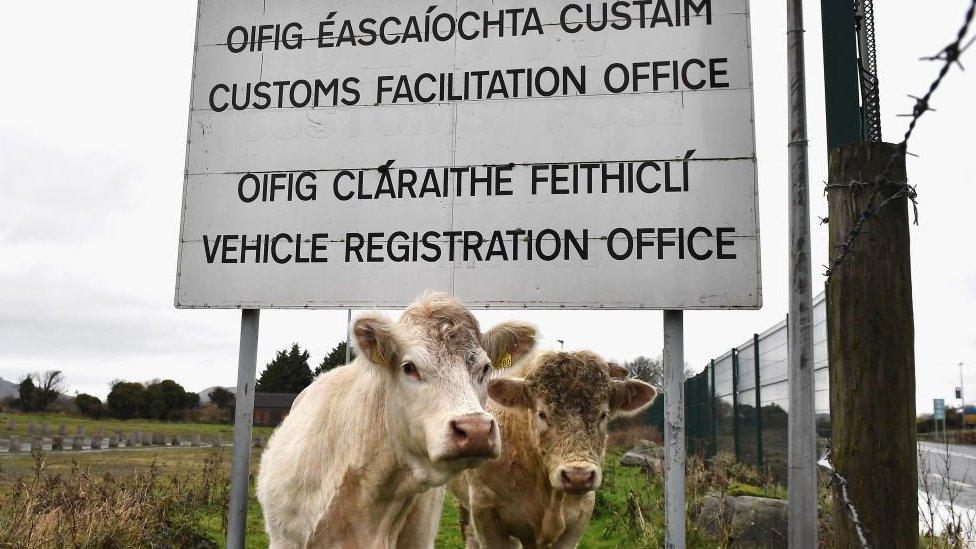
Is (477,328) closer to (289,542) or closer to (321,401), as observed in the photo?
(321,401)

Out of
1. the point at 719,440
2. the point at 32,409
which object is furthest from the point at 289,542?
the point at 32,409

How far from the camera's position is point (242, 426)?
5.29 meters

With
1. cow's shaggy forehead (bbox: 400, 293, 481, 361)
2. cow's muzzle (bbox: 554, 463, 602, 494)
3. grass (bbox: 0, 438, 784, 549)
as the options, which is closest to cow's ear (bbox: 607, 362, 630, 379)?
cow's muzzle (bbox: 554, 463, 602, 494)

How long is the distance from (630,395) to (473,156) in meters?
2.22

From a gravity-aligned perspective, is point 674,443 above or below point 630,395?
below

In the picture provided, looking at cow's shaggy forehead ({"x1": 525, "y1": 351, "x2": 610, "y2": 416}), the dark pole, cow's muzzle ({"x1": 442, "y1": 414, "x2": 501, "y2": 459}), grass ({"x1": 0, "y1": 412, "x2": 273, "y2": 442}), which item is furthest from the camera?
grass ({"x1": 0, "y1": 412, "x2": 273, "y2": 442})

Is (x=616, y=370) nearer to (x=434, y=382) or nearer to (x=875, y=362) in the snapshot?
(x=434, y=382)

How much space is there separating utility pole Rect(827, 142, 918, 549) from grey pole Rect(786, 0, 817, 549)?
1.03 feet

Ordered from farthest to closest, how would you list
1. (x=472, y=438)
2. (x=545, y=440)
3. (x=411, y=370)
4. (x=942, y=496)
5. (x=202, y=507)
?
(x=202, y=507)
(x=942, y=496)
(x=545, y=440)
(x=411, y=370)
(x=472, y=438)

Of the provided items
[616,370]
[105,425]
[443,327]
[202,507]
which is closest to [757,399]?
[616,370]

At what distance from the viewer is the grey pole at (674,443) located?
454 cm

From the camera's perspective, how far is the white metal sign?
477 centimetres

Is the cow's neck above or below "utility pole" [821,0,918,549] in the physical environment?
below

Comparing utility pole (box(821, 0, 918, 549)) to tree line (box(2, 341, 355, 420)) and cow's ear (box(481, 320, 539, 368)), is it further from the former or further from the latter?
tree line (box(2, 341, 355, 420))
